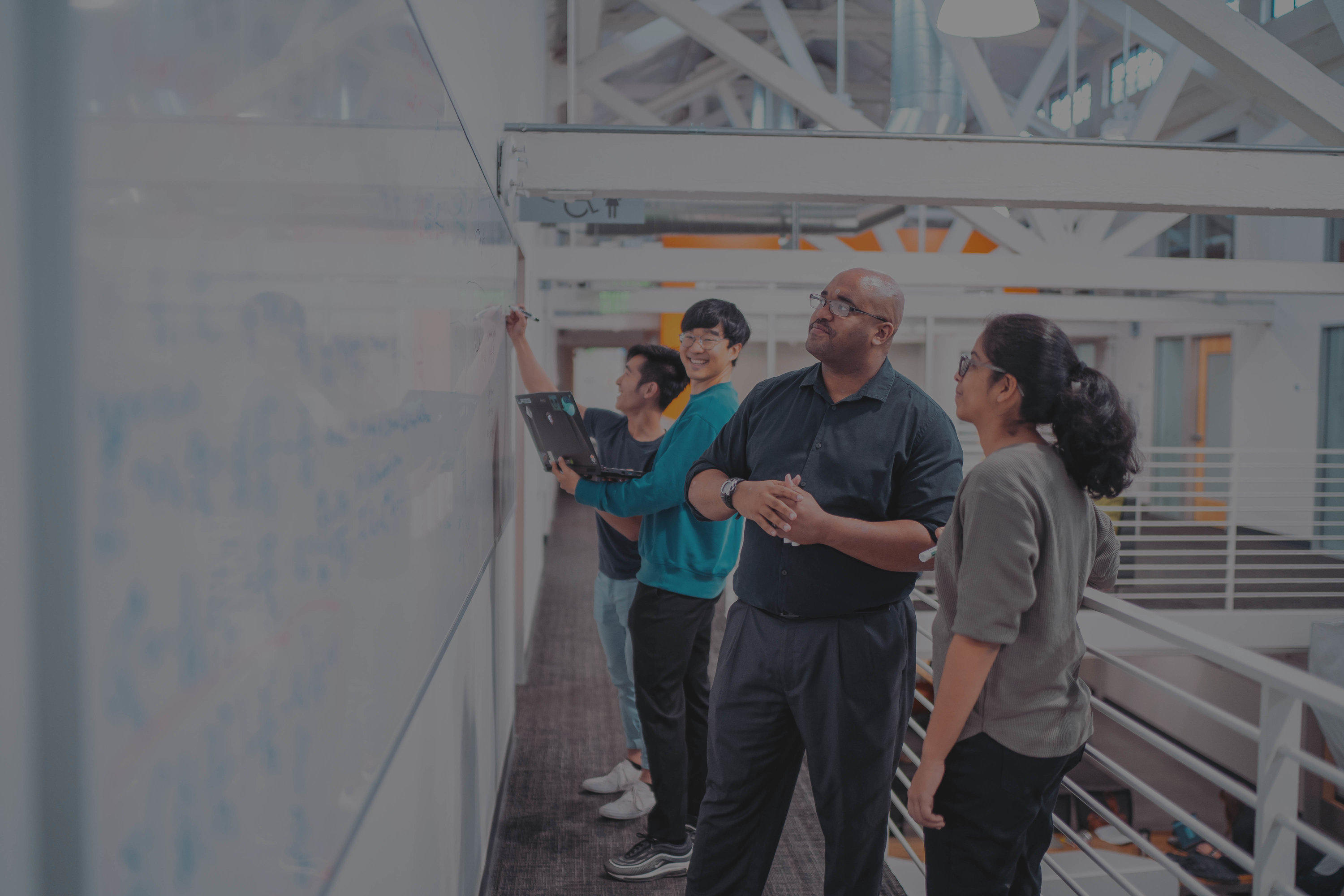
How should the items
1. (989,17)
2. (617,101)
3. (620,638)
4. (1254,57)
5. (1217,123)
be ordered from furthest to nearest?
(1217,123) → (617,101) → (989,17) → (620,638) → (1254,57)

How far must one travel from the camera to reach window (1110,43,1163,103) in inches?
316

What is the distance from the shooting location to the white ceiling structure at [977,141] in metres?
2.49

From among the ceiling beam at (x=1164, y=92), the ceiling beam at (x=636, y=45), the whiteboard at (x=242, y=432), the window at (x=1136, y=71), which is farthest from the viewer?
the window at (x=1136, y=71)

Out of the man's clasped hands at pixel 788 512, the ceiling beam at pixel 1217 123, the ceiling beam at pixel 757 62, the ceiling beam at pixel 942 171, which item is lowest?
the man's clasped hands at pixel 788 512

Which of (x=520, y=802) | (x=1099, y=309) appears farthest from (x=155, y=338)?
(x=1099, y=309)

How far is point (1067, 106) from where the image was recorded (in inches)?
412

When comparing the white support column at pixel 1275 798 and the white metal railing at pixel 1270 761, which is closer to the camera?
the white metal railing at pixel 1270 761

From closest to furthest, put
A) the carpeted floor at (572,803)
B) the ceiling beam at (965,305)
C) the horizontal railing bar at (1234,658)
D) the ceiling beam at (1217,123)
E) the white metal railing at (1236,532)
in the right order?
the horizontal railing bar at (1234,658)
the carpeted floor at (572,803)
the white metal railing at (1236,532)
the ceiling beam at (965,305)
the ceiling beam at (1217,123)

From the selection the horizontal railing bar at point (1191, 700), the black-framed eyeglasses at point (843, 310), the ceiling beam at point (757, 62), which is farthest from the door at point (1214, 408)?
the black-framed eyeglasses at point (843, 310)

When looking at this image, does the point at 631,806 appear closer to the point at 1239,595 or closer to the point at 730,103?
the point at 1239,595

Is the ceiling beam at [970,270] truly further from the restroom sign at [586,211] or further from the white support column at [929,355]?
the white support column at [929,355]

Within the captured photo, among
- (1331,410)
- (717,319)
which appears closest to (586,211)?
(717,319)

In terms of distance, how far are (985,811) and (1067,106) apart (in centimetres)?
1120

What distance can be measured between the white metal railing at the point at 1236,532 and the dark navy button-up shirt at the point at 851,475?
2.94 m
